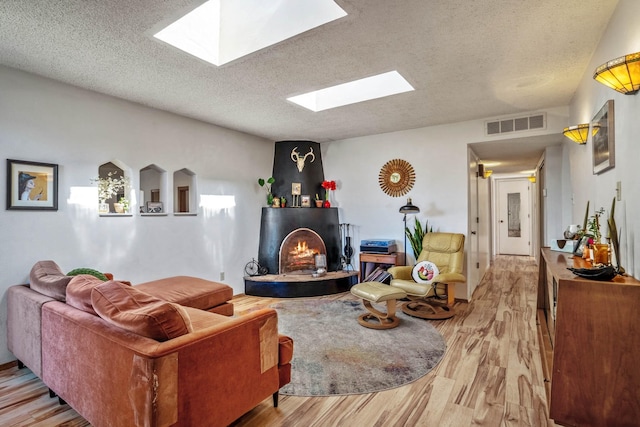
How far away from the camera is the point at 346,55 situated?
2.55 metres

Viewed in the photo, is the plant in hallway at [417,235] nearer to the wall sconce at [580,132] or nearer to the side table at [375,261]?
the side table at [375,261]

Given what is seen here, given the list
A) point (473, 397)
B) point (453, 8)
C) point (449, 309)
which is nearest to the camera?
point (453, 8)

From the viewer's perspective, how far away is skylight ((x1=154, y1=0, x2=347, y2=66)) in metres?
2.19

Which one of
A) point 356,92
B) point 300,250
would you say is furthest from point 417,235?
point 356,92

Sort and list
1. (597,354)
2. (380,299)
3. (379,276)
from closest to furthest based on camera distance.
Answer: (597,354)
(380,299)
(379,276)

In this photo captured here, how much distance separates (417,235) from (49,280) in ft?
13.8

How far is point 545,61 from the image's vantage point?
2.70 metres

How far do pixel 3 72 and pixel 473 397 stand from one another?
4.48 metres

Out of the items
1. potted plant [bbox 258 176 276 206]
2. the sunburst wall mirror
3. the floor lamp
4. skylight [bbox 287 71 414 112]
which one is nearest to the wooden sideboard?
skylight [bbox 287 71 414 112]

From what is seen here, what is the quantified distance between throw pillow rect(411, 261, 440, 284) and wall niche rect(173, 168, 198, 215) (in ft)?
9.84

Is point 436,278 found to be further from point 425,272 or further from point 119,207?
point 119,207

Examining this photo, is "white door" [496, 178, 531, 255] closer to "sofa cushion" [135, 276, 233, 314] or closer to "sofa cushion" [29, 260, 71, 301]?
"sofa cushion" [135, 276, 233, 314]

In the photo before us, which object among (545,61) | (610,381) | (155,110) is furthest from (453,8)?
(155,110)

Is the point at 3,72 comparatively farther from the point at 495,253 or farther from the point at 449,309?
the point at 495,253
